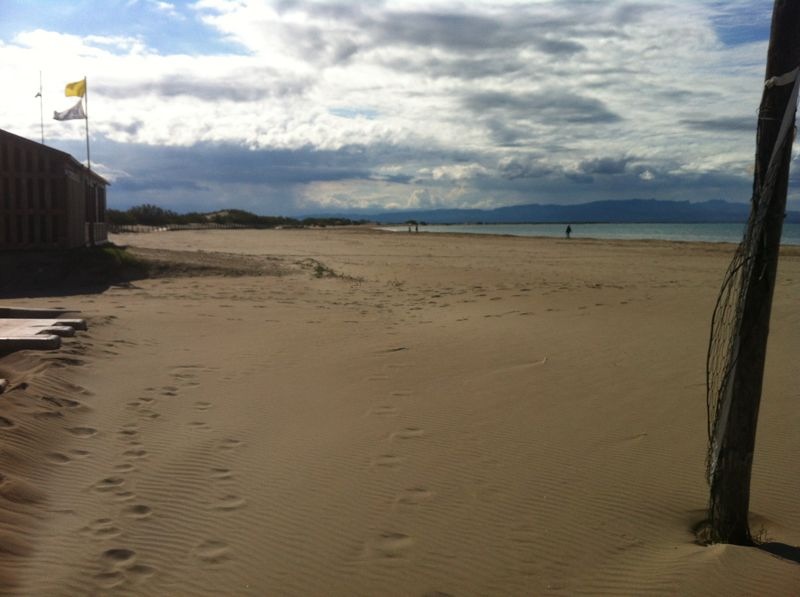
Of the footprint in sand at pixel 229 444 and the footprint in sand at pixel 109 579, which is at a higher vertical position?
the footprint in sand at pixel 229 444

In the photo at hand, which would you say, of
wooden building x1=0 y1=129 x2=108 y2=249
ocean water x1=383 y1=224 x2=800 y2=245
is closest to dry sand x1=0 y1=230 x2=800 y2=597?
wooden building x1=0 y1=129 x2=108 y2=249

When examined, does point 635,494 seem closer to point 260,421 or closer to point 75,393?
point 260,421

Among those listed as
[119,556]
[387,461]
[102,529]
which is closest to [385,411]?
[387,461]

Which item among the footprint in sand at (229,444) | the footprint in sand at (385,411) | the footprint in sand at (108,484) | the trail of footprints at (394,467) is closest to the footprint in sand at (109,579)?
the footprint in sand at (108,484)

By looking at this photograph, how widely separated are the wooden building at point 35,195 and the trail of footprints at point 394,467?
11663mm

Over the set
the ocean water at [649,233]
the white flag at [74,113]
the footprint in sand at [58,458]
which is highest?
the white flag at [74,113]

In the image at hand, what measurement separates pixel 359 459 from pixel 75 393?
3.18 m

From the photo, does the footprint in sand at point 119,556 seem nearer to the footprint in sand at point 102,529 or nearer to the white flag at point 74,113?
the footprint in sand at point 102,529

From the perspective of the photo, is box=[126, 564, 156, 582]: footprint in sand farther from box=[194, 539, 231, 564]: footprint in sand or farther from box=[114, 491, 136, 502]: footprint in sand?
box=[114, 491, 136, 502]: footprint in sand

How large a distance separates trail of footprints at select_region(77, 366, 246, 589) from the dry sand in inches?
0.8

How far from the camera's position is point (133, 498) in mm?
4789

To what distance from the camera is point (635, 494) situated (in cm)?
528

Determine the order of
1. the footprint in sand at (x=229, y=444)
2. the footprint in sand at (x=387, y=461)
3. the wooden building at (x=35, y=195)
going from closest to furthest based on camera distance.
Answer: the footprint in sand at (x=387, y=461) < the footprint in sand at (x=229, y=444) < the wooden building at (x=35, y=195)

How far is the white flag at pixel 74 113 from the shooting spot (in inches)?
933
